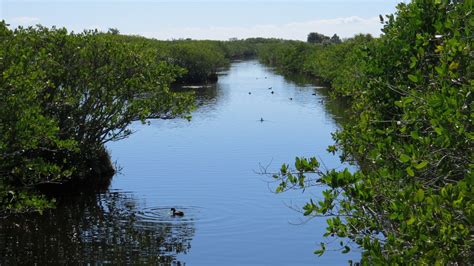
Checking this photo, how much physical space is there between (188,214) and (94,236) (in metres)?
4.33

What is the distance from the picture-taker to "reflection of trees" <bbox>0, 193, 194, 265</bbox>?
19.8m

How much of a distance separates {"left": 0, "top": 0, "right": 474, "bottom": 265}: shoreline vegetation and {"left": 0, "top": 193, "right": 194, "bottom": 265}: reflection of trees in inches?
68.5

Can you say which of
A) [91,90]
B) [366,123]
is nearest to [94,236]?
[91,90]

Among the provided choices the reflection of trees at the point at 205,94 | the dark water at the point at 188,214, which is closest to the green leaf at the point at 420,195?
the dark water at the point at 188,214

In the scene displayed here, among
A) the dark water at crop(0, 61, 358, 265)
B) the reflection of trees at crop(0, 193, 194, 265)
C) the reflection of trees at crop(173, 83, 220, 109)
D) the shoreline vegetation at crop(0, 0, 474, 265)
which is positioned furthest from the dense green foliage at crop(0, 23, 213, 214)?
the reflection of trees at crop(173, 83, 220, 109)

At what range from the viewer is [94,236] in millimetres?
22016

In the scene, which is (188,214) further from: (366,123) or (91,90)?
(366,123)

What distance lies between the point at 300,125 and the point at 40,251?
3304 centimetres

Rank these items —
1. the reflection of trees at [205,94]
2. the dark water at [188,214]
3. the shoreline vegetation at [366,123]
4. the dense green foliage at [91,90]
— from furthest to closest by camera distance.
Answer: the reflection of trees at [205,94] → the dense green foliage at [91,90] → the dark water at [188,214] → the shoreline vegetation at [366,123]

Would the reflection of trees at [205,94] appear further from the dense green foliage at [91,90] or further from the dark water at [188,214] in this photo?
the dense green foliage at [91,90]

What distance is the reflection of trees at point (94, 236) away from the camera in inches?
→ 781

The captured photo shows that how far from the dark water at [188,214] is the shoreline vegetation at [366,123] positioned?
71.0 inches

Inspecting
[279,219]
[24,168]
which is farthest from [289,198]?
[24,168]

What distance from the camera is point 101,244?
68.9ft
